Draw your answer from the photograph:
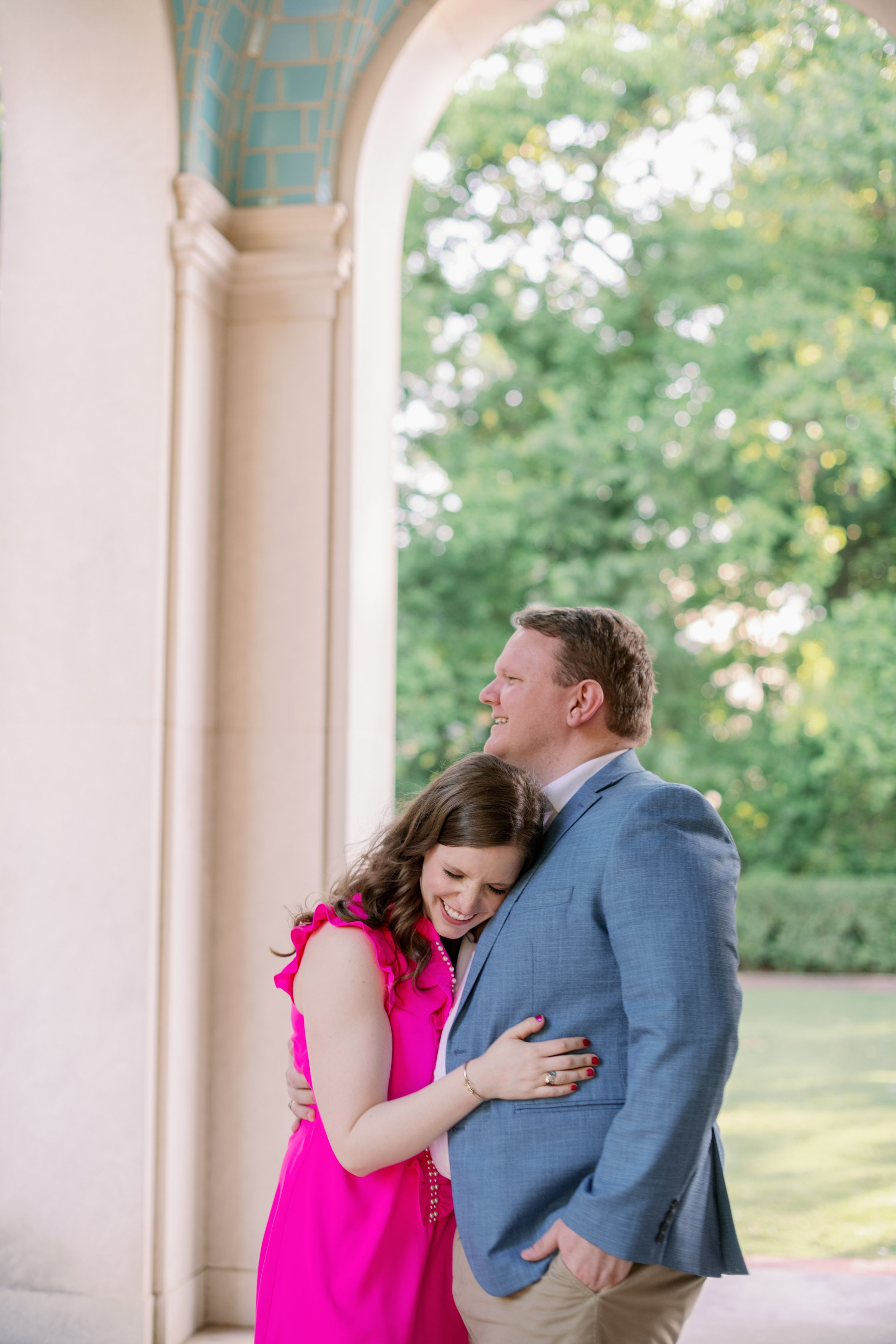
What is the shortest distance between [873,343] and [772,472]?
5.55 feet

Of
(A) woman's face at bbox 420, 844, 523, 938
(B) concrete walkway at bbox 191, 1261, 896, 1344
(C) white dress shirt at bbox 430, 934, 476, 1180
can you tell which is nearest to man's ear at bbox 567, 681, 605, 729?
(A) woman's face at bbox 420, 844, 523, 938

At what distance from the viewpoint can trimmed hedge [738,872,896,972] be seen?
12.8 metres

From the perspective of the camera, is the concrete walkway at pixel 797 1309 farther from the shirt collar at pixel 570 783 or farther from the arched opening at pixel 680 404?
the arched opening at pixel 680 404

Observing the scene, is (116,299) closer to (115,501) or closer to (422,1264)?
(115,501)

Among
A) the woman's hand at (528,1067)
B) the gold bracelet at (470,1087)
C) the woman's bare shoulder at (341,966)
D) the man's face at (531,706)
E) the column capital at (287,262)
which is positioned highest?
the column capital at (287,262)

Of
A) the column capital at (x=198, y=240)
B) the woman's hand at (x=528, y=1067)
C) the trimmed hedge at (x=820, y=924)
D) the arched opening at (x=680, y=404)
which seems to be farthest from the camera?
the trimmed hedge at (x=820, y=924)

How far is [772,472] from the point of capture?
12.1 meters

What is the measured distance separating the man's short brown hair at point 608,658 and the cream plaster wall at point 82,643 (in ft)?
4.48

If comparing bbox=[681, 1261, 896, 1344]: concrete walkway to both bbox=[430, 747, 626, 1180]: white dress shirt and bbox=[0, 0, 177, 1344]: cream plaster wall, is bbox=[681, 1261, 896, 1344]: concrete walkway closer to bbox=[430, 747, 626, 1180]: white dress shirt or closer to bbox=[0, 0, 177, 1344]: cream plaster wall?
bbox=[0, 0, 177, 1344]: cream plaster wall

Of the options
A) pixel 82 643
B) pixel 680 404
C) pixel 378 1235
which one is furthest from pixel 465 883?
pixel 680 404

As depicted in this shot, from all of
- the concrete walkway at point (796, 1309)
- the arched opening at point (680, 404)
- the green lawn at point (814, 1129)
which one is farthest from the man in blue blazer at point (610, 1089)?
the arched opening at point (680, 404)

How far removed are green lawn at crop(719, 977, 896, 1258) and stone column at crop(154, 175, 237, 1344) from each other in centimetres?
253

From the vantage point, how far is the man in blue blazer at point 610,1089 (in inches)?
65.7

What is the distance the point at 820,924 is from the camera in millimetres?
12914
